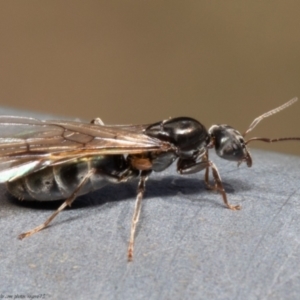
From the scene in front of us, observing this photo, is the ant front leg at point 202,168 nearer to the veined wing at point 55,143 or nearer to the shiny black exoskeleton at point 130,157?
the shiny black exoskeleton at point 130,157

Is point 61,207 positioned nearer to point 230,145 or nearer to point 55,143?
point 55,143

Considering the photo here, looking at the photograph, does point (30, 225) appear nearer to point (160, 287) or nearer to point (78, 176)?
point (78, 176)

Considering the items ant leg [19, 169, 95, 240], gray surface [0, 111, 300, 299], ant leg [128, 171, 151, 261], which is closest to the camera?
gray surface [0, 111, 300, 299]

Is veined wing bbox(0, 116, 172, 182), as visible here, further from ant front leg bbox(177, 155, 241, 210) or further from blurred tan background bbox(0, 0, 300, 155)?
blurred tan background bbox(0, 0, 300, 155)

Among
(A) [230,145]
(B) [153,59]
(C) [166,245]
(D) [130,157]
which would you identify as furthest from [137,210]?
(B) [153,59]

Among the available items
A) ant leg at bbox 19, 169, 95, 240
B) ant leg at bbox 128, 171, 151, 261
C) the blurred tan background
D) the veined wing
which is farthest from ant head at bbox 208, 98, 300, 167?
the blurred tan background

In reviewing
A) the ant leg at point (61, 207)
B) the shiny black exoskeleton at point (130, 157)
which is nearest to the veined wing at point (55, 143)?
the shiny black exoskeleton at point (130, 157)

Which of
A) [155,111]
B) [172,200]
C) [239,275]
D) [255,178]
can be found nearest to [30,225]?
[172,200]
